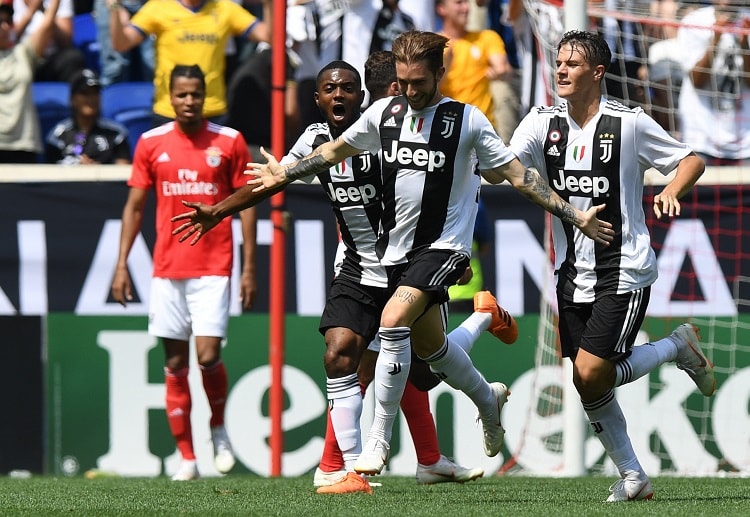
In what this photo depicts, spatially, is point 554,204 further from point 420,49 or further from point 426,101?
point 420,49

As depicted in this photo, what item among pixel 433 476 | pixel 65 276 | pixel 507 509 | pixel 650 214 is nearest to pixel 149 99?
pixel 65 276

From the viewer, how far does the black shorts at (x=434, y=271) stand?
650 cm

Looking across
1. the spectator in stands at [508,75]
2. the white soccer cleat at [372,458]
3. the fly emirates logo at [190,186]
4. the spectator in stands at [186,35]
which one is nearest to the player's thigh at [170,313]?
the fly emirates logo at [190,186]

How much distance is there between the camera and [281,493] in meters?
7.15

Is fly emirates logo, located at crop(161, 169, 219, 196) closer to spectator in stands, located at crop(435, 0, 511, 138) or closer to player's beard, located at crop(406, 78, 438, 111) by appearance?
player's beard, located at crop(406, 78, 438, 111)

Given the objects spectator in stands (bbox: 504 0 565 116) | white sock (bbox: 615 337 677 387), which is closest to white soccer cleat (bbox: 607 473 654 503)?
white sock (bbox: 615 337 677 387)

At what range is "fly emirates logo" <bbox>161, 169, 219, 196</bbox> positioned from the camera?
348 inches

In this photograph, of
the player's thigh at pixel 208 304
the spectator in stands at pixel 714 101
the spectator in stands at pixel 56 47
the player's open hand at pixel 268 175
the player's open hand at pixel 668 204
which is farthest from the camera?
the spectator in stands at pixel 56 47

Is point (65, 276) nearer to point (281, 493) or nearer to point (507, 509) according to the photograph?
point (281, 493)

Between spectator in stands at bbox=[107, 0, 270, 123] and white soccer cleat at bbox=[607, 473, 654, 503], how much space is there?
18.6ft

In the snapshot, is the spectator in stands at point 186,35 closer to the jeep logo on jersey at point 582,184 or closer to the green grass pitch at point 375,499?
the green grass pitch at point 375,499

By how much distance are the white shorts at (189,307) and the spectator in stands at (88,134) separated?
262 centimetres

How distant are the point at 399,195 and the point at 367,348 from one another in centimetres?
125

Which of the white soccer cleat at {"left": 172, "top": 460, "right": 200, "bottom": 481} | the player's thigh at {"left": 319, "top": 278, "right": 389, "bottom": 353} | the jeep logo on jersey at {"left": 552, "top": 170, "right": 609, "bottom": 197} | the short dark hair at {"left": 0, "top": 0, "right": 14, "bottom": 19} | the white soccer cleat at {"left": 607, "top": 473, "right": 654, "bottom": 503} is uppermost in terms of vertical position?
the short dark hair at {"left": 0, "top": 0, "right": 14, "bottom": 19}
